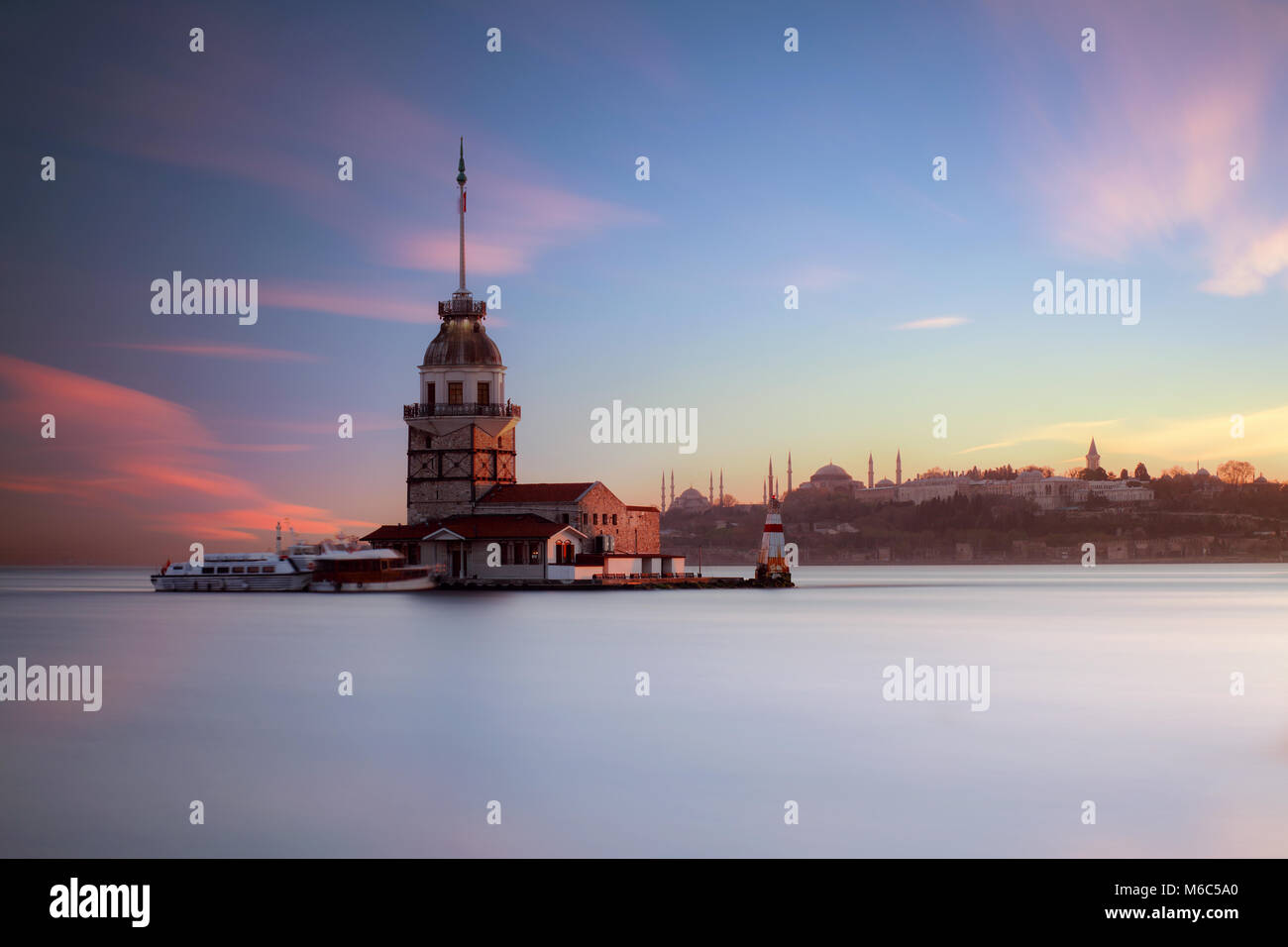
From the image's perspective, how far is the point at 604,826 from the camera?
1581 centimetres

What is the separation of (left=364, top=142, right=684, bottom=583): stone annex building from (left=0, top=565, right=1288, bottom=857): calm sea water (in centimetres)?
2364

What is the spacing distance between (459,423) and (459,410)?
2.60 ft

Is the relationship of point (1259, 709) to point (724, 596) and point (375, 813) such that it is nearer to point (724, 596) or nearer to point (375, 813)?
point (375, 813)

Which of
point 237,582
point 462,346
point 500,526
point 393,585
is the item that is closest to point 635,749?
point 500,526

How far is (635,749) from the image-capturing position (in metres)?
21.6

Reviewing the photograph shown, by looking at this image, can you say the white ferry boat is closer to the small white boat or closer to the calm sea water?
the small white boat

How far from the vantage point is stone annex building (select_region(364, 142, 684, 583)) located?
6938cm

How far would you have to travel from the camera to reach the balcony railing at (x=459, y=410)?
72.1 m

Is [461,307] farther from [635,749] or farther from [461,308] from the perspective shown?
[635,749]

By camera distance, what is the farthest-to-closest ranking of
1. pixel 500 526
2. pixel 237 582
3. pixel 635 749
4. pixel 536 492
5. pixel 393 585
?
pixel 237 582, pixel 536 492, pixel 393 585, pixel 500 526, pixel 635 749

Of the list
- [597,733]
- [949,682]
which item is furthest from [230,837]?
[949,682]

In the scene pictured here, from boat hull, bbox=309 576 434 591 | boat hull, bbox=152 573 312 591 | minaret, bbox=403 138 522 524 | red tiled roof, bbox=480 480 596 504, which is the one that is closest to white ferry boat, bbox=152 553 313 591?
boat hull, bbox=152 573 312 591

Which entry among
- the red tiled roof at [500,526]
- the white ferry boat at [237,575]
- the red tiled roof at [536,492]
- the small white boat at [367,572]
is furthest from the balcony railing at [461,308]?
the white ferry boat at [237,575]

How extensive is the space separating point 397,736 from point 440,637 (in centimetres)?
2059
